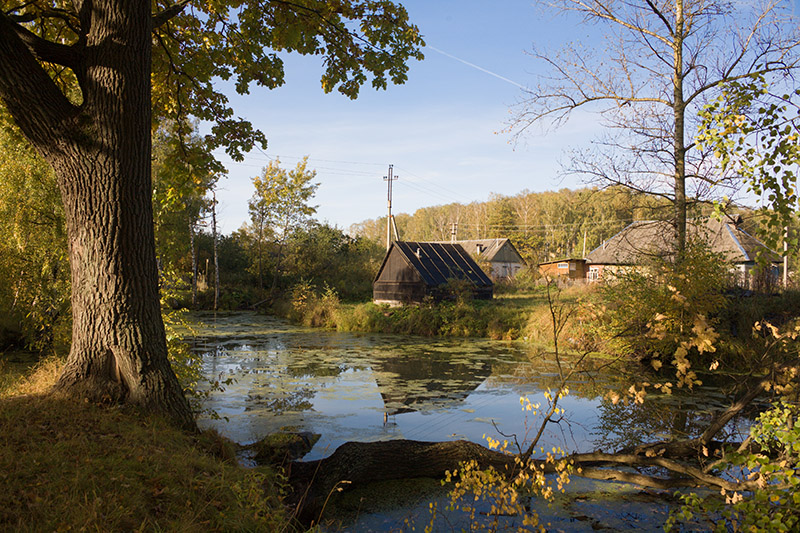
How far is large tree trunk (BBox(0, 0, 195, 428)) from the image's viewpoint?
463 centimetres

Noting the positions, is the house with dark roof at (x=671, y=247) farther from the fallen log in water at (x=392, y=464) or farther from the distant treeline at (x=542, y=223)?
the distant treeline at (x=542, y=223)

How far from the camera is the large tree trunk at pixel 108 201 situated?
15.2 feet

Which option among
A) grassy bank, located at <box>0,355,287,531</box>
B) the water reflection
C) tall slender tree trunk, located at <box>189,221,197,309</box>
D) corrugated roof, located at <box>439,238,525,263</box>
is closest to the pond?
the water reflection

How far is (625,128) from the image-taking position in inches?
471

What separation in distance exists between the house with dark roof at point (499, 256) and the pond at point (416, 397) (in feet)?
81.2

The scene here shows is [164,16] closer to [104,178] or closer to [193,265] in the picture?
[104,178]

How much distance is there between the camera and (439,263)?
24.7 meters

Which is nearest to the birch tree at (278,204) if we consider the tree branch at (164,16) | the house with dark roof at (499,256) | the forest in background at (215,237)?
the forest in background at (215,237)

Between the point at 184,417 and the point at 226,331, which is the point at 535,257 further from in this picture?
the point at 184,417

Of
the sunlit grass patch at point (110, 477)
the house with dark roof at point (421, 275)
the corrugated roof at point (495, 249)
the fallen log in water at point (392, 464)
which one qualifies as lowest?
the fallen log in water at point (392, 464)

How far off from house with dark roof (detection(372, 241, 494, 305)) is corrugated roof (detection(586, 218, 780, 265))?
6.31 metres

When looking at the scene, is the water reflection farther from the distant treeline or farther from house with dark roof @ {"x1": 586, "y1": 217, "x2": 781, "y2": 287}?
the distant treeline

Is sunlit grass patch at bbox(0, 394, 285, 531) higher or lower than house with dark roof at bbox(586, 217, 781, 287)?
lower

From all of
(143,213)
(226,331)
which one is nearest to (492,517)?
(143,213)
